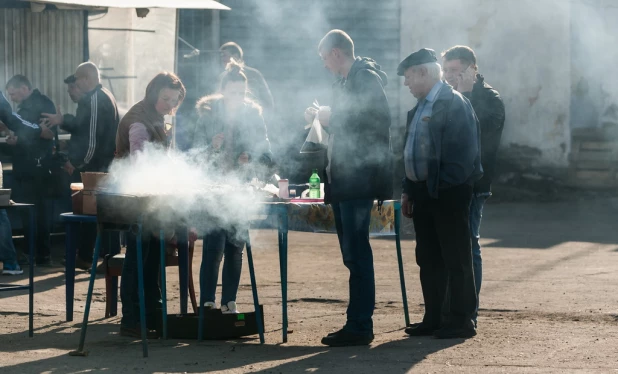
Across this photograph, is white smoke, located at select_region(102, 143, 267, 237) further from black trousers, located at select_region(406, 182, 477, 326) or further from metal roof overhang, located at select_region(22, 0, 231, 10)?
metal roof overhang, located at select_region(22, 0, 231, 10)

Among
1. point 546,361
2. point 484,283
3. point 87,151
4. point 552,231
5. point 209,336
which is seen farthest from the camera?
point 552,231

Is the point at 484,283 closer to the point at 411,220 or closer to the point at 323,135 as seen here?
the point at 411,220

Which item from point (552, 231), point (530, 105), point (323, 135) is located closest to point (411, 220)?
point (323, 135)

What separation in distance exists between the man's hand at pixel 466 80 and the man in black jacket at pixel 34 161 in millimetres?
4521

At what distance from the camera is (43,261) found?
10.1m

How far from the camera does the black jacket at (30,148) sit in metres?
9.98

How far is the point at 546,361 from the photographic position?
571 cm

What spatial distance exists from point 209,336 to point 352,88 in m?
1.78

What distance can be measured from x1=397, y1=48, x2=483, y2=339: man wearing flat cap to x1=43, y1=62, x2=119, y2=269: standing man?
3883mm

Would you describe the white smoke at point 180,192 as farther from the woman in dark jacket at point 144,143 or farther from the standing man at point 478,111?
the standing man at point 478,111

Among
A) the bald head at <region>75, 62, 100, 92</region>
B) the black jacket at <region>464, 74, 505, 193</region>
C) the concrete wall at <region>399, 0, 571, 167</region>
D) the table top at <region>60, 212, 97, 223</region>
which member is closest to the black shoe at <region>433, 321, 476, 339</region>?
the black jacket at <region>464, 74, 505, 193</region>

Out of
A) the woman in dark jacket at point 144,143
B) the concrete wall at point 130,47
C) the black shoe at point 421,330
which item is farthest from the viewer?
the concrete wall at point 130,47

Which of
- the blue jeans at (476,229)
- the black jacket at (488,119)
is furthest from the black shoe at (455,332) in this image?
the black jacket at (488,119)

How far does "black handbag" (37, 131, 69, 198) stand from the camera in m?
10.2
